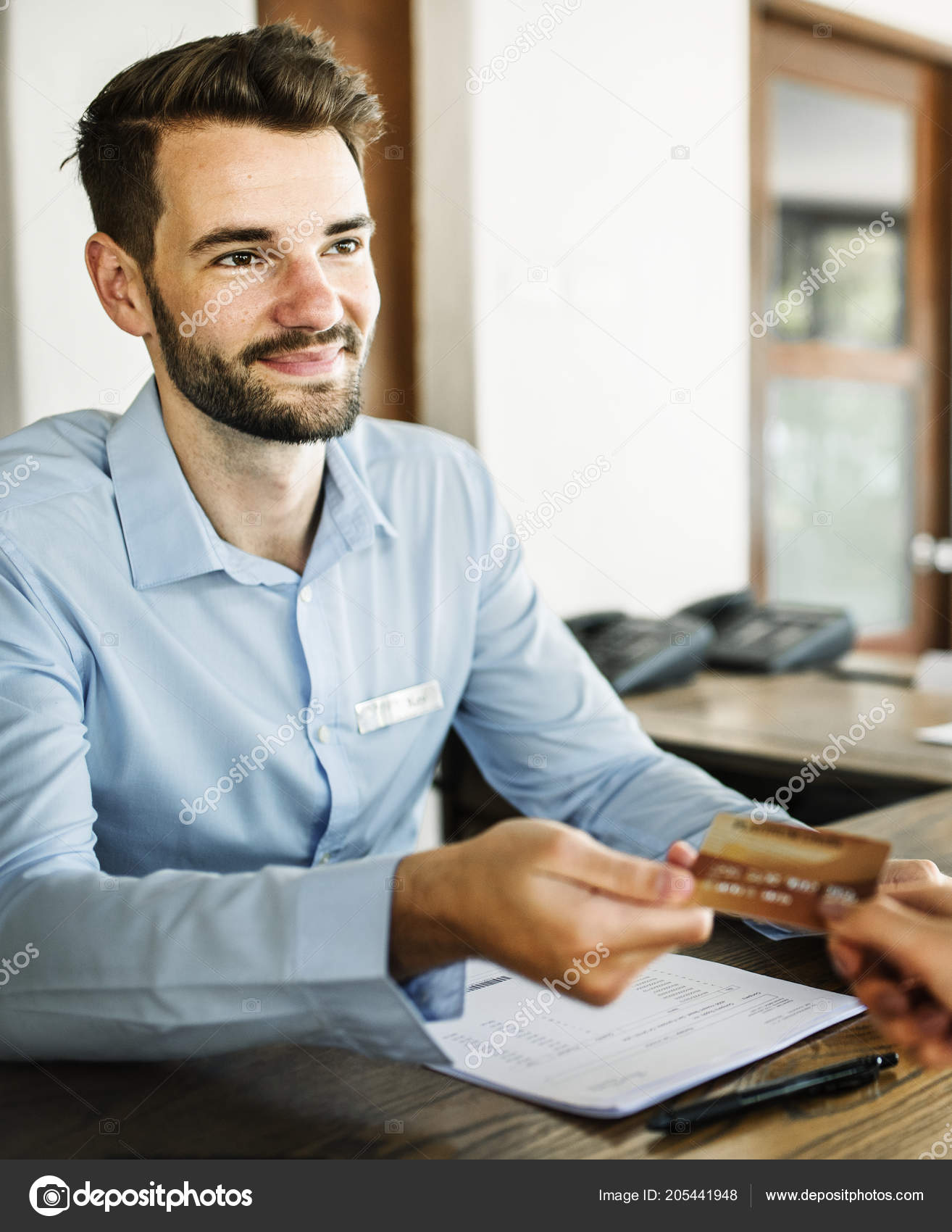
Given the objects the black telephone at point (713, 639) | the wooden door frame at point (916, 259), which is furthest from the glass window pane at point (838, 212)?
the black telephone at point (713, 639)

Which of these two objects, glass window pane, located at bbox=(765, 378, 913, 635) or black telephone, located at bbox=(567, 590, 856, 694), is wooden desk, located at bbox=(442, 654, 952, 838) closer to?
black telephone, located at bbox=(567, 590, 856, 694)

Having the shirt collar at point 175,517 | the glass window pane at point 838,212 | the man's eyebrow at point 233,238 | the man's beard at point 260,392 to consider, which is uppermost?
the glass window pane at point 838,212

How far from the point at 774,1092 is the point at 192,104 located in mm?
1077

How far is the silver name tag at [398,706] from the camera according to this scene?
130 cm

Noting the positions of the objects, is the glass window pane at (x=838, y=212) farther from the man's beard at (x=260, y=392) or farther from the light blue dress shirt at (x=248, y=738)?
the man's beard at (x=260, y=392)

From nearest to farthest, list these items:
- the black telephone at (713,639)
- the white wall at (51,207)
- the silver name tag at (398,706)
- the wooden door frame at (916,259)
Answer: the silver name tag at (398,706) < the white wall at (51,207) < the black telephone at (713,639) < the wooden door frame at (916,259)

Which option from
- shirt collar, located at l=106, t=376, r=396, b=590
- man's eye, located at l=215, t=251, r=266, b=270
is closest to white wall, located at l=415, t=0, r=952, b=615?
shirt collar, located at l=106, t=376, r=396, b=590

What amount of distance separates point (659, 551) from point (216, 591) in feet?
5.66

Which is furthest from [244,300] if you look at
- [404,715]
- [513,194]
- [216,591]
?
[513,194]

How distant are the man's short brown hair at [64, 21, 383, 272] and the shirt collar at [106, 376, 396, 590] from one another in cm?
19

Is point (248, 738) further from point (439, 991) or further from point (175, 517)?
point (439, 991)

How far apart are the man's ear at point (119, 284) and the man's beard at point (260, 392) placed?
5cm

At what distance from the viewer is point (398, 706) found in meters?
1.33

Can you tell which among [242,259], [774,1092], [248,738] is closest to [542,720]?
[248,738]
